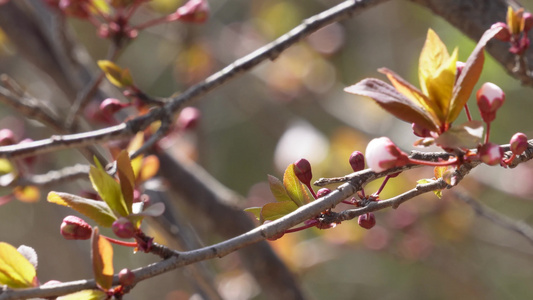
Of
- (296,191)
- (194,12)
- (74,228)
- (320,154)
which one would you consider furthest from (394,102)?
(320,154)

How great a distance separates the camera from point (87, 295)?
0.77m

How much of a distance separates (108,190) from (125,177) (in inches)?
1.1

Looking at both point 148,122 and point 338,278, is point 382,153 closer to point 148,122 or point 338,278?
point 148,122

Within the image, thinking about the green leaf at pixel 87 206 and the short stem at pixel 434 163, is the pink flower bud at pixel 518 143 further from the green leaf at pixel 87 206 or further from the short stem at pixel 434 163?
the green leaf at pixel 87 206

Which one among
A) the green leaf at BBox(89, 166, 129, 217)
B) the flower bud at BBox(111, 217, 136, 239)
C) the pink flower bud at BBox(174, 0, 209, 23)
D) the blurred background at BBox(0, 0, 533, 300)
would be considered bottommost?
the blurred background at BBox(0, 0, 533, 300)

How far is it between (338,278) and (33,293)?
3.16 meters

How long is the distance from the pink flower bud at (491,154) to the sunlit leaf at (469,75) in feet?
0.19

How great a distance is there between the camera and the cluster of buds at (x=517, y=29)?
Result: 3.39 feet

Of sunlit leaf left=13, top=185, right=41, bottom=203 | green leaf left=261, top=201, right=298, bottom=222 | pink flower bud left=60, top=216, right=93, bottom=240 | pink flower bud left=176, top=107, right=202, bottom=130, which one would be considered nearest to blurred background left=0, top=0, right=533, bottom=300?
pink flower bud left=176, top=107, right=202, bottom=130

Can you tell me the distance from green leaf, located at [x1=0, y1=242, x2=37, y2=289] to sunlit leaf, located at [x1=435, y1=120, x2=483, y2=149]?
0.53m

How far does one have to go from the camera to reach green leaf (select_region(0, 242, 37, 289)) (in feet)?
2.62

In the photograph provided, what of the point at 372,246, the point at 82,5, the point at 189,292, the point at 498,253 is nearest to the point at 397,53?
the point at 498,253

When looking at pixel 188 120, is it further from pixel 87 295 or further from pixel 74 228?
pixel 87 295

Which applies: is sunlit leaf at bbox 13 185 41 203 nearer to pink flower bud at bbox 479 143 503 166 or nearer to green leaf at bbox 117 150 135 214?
green leaf at bbox 117 150 135 214
